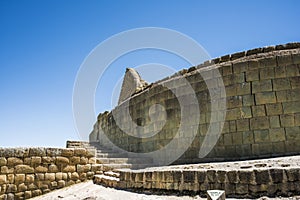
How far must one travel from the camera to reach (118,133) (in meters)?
12.5

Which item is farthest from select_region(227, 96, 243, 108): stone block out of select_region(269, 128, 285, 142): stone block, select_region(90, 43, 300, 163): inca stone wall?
select_region(269, 128, 285, 142): stone block

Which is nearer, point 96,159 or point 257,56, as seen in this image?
point 257,56

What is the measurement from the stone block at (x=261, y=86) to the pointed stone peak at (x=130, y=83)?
9.62m

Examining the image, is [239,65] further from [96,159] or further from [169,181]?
[96,159]

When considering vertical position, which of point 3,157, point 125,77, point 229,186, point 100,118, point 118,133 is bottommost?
point 229,186

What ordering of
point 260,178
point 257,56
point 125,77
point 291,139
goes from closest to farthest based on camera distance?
point 260,178, point 291,139, point 257,56, point 125,77

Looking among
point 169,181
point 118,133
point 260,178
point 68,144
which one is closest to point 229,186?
point 260,178

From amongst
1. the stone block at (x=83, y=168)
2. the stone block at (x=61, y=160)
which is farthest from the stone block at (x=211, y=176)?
the stone block at (x=61, y=160)

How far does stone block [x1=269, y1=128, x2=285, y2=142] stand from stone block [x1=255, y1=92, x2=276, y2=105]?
78 cm

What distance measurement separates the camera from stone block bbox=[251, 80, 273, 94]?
7.52 m

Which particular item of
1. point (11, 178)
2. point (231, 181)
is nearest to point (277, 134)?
point (231, 181)

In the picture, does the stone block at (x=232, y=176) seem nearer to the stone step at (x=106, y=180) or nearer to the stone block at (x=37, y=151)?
the stone step at (x=106, y=180)

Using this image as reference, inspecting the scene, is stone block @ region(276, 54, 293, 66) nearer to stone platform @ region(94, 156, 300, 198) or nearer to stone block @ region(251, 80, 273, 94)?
stone block @ region(251, 80, 273, 94)

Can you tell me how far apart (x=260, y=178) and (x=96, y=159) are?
5946 millimetres
